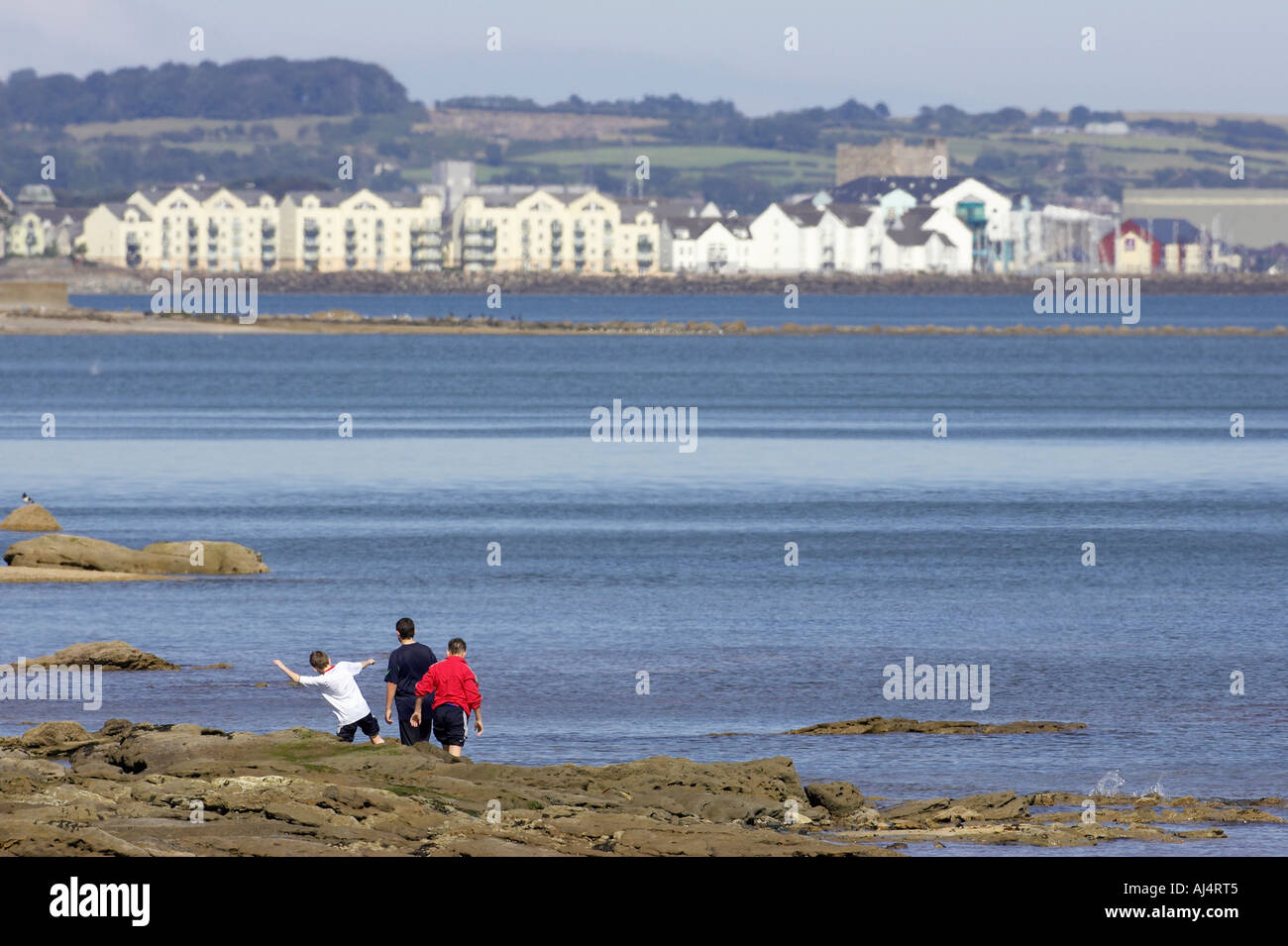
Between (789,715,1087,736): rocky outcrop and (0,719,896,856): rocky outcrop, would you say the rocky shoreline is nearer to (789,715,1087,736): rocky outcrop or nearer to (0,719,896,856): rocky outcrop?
(0,719,896,856): rocky outcrop

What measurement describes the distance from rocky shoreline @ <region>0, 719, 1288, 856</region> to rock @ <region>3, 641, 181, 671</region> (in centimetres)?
621

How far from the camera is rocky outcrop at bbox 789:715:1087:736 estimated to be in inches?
1050

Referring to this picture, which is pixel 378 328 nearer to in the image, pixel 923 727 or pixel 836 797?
pixel 923 727

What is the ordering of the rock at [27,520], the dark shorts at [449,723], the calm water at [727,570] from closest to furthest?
the dark shorts at [449,723] < the calm water at [727,570] < the rock at [27,520]

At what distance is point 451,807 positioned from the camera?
19.6 metres

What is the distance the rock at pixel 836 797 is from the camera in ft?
69.2

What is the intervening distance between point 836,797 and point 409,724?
467 centimetres

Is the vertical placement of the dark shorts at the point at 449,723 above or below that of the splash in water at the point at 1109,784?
above

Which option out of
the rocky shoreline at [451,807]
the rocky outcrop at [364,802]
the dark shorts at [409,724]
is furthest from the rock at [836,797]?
the dark shorts at [409,724]

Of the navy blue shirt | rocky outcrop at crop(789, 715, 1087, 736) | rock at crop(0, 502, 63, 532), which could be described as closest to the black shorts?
the navy blue shirt

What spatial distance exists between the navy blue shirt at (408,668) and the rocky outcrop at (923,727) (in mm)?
6753

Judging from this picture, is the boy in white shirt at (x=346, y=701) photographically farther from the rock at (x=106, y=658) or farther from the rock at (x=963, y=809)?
the rock at (x=106, y=658)

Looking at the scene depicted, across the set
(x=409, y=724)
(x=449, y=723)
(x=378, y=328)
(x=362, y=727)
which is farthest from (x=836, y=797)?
(x=378, y=328)
